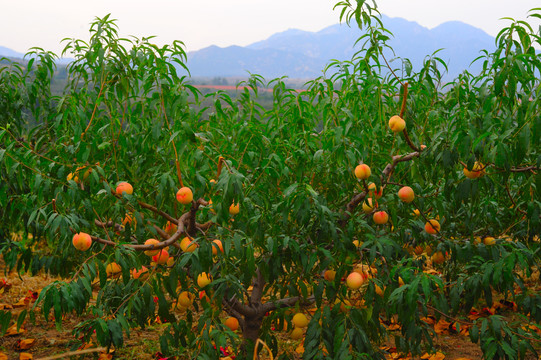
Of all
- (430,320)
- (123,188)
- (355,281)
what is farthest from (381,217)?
(430,320)

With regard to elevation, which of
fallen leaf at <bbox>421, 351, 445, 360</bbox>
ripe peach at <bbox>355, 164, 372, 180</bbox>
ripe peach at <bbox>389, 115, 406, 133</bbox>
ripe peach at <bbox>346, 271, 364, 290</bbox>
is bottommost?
fallen leaf at <bbox>421, 351, 445, 360</bbox>

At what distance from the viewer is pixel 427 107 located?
89.7 inches

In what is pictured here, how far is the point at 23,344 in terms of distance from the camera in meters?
3.46

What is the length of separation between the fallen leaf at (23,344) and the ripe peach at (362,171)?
281cm

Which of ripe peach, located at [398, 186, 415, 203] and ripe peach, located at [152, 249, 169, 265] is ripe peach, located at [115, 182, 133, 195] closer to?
ripe peach, located at [152, 249, 169, 265]

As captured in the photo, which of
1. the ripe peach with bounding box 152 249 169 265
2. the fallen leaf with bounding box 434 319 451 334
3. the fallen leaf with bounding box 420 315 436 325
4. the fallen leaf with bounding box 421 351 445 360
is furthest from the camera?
the fallen leaf with bounding box 420 315 436 325

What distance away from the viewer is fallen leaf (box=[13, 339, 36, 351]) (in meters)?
3.46

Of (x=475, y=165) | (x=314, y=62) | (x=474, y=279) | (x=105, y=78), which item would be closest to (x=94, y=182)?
(x=105, y=78)

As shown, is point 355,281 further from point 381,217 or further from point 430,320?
point 430,320

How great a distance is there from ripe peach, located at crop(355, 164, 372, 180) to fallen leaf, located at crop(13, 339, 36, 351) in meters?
2.81

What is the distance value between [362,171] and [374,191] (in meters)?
0.19

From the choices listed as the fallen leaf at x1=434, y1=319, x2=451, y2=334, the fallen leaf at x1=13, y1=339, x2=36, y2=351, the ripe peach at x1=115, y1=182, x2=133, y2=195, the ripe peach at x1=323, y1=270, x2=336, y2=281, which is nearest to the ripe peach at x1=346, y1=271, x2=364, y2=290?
the ripe peach at x1=323, y1=270, x2=336, y2=281

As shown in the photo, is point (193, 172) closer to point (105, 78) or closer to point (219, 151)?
point (219, 151)

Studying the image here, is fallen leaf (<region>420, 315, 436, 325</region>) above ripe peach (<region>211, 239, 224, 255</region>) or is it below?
below
